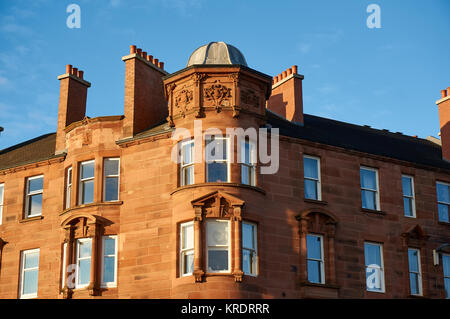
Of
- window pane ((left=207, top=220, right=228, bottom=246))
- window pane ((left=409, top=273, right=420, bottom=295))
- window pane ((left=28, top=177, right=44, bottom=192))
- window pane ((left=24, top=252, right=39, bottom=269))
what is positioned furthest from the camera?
window pane ((left=28, top=177, right=44, bottom=192))

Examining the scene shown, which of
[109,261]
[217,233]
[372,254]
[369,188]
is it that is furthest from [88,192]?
[372,254]

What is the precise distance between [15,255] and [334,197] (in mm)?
14963

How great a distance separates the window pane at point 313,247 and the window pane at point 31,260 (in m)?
12.4

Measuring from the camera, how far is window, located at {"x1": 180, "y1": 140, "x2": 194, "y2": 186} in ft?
115

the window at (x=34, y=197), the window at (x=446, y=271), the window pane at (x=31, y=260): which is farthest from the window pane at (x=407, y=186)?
the window pane at (x=31, y=260)

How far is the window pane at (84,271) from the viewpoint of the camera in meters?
36.0

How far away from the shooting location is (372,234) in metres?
38.2

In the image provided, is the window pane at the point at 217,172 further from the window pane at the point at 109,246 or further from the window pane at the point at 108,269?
the window pane at the point at 108,269

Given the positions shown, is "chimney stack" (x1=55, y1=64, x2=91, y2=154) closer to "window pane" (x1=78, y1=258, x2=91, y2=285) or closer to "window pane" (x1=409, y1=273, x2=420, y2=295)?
"window pane" (x1=78, y1=258, x2=91, y2=285)

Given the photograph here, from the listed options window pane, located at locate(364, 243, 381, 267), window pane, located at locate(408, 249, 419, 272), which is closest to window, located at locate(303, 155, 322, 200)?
window pane, located at locate(364, 243, 381, 267)

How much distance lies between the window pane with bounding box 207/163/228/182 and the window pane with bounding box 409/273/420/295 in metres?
10.5

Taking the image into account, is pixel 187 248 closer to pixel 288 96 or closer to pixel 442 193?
pixel 288 96

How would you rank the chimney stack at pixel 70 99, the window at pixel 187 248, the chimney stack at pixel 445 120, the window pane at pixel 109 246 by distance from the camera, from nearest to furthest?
the window at pixel 187 248 < the window pane at pixel 109 246 < the chimney stack at pixel 70 99 < the chimney stack at pixel 445 120
